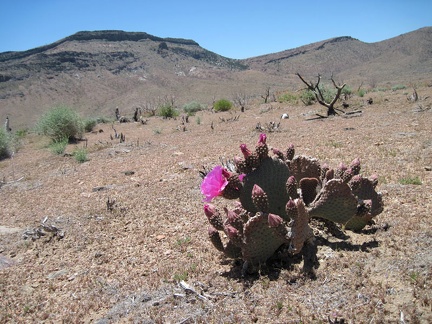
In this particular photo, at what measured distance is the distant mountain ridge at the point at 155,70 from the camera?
222 ft

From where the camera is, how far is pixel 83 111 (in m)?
65.2

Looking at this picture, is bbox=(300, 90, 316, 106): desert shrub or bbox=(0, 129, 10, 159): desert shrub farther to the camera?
bbox=(300, 90, 316, 106): desert shrub

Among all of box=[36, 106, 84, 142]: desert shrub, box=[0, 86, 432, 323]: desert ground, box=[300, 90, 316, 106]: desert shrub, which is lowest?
box=[0, 86, 432, 323]: desert ground

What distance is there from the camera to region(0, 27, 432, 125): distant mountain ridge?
67.8 meters

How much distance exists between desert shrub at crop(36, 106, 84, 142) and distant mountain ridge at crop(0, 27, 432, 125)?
131 ft

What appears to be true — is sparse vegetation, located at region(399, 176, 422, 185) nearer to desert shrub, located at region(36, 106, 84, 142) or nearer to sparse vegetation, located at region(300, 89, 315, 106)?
sparse vegetation, located at region(300, 89, 315, 106)

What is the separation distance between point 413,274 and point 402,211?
1503mm

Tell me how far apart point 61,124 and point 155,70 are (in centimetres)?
7496

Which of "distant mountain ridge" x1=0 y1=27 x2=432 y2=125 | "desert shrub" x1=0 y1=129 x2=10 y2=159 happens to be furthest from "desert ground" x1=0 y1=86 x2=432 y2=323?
"distant mountain ridge" x1=0 y1=27 x2=432 y2=125

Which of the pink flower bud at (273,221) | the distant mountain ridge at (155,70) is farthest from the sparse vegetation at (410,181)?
the distant mountain ridge at (155,70)

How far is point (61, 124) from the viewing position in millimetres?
16984

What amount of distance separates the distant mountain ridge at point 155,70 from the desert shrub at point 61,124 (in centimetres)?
3987

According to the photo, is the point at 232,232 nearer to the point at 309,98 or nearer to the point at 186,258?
the point at 186,258

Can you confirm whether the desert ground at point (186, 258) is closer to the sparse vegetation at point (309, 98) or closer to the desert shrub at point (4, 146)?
the desert shrub at point (4, 146)
